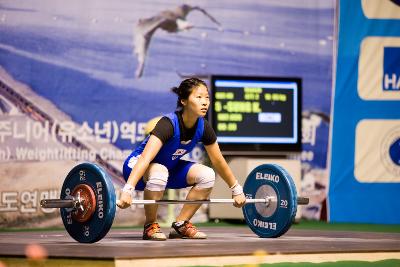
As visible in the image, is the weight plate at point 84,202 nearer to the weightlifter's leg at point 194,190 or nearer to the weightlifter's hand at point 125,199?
the weightlifter's hand at point 125,199

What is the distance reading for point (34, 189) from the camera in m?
7.61

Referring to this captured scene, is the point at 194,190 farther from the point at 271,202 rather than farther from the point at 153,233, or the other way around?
the point at 271,202

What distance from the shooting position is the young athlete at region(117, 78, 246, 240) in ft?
17.5

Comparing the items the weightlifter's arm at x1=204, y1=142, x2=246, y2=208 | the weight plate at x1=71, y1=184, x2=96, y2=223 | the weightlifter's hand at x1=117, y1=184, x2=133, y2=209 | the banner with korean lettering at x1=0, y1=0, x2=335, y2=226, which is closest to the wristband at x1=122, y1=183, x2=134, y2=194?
the weightlifter's hand at x1=117, y1=184, x2=133, y2=209

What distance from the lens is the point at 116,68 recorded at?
7.96 metres

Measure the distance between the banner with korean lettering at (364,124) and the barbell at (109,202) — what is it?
2.91 meters

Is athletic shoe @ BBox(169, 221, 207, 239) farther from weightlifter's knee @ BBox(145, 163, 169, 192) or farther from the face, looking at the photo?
the face

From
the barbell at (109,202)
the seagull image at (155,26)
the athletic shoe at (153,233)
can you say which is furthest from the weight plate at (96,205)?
the seagull image at (155,26)

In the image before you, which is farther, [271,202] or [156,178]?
[271,202]

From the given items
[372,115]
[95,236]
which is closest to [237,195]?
[95,236]

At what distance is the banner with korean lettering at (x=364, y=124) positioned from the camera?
28.9 ft

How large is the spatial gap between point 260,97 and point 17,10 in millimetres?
2384

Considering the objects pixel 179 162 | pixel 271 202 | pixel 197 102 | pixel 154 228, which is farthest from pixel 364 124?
pixel 154 228

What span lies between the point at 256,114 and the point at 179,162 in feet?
8.70
